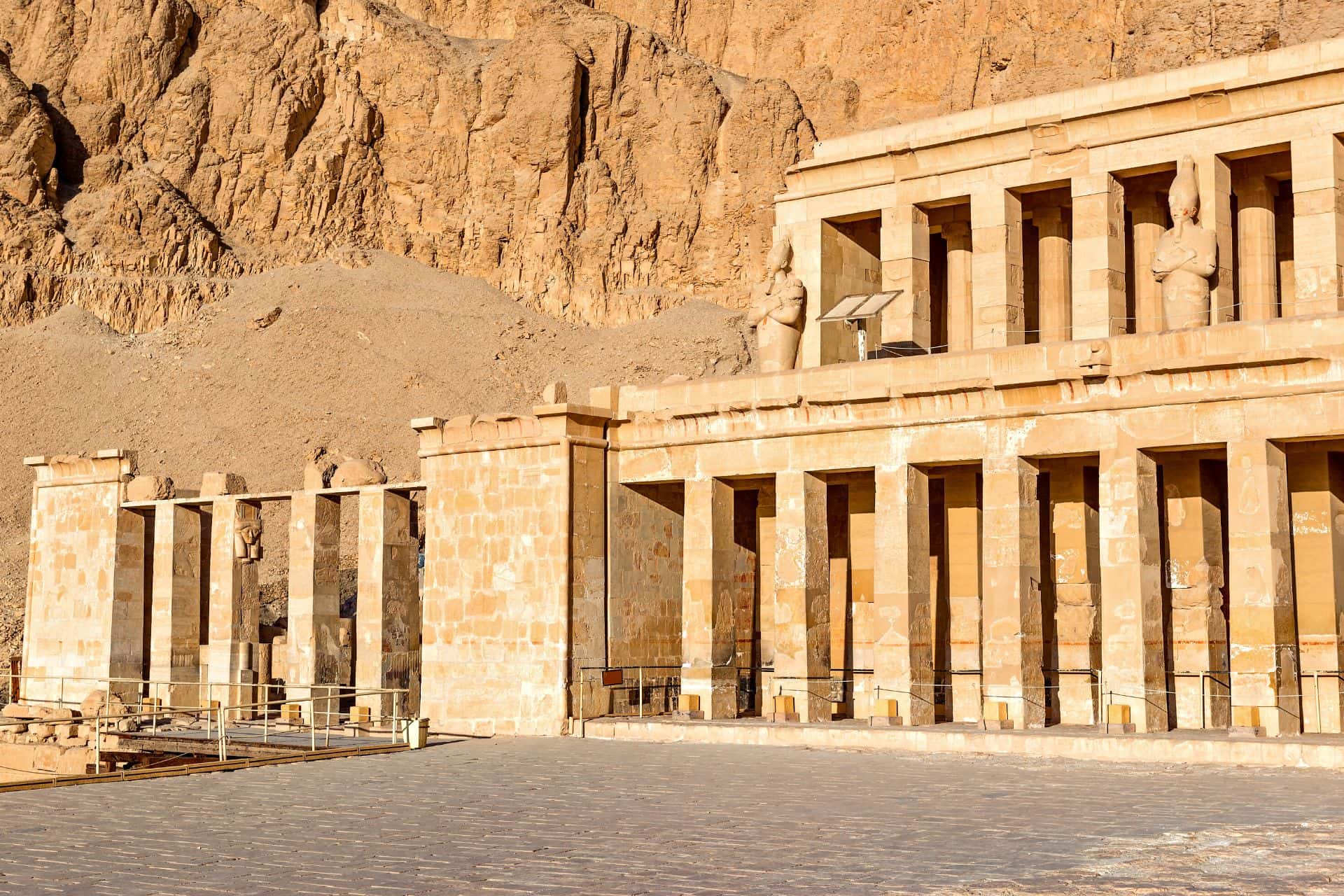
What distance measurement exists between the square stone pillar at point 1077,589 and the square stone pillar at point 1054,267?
183 inches

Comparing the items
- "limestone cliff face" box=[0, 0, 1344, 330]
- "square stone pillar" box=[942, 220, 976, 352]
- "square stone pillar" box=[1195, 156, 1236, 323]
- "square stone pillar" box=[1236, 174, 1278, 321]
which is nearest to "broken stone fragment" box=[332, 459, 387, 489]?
"square stone pillar" box=[942, 220, 976, 352]

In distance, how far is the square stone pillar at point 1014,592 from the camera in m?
21.6

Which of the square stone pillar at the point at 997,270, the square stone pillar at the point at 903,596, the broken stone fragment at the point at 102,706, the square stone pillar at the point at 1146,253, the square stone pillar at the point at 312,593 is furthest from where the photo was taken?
the square stone pillar at the point at 312,593

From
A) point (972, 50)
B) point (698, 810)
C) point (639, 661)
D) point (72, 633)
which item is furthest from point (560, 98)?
point (698, 810)

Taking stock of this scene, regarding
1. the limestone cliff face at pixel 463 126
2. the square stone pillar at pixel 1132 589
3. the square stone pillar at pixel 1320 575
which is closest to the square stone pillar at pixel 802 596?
the square stone pillar at pixel 1132 589

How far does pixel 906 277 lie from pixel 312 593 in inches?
441

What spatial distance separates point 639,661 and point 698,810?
36.2 ft

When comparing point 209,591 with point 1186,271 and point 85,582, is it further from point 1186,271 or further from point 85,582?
point 1186,271

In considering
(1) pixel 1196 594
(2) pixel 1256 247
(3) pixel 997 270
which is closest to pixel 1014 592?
(1) pixel 1196 594

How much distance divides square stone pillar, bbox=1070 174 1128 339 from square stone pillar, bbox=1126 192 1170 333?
65 cm

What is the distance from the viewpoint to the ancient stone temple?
20.8 meters

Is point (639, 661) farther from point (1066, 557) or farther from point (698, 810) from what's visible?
point (698, 810)

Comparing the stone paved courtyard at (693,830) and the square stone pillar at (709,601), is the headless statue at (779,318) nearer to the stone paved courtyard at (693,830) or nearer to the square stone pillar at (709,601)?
the square stone pillar at (709,601)

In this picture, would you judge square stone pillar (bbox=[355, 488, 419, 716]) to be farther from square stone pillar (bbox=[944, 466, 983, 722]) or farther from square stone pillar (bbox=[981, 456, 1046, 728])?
square stone pillar (bbox=[981, 456, 1046, 728])
